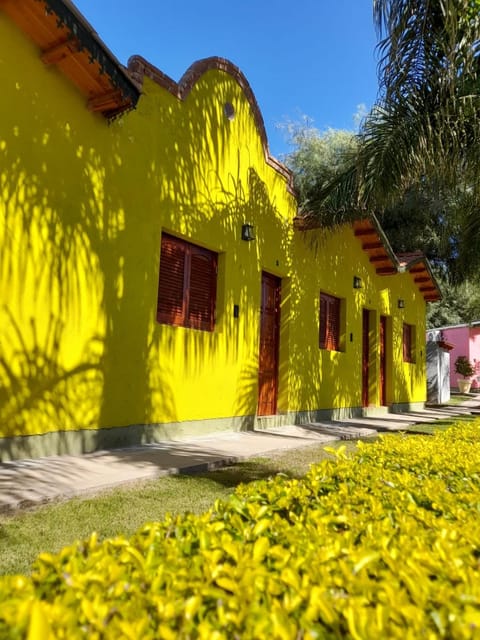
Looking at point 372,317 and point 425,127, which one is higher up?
point 425,127

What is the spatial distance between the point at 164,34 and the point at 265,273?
5.78 meters

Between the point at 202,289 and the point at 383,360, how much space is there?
8.90 metres

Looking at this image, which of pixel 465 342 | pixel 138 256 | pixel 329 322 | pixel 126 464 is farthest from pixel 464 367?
pixel 126 464

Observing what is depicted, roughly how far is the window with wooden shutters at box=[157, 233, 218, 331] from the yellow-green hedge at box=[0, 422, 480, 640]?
535cm

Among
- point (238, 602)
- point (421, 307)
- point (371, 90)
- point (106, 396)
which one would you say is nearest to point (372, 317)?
point (421, 307)

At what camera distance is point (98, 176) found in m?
5.91

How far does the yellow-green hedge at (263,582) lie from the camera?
1.03 meters

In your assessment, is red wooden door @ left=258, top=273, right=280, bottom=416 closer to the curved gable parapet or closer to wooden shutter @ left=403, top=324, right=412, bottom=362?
the curved gable parapet

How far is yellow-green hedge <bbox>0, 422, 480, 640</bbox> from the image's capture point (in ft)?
3.38

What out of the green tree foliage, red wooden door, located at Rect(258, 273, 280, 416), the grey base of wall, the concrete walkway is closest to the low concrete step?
the concrete walkway

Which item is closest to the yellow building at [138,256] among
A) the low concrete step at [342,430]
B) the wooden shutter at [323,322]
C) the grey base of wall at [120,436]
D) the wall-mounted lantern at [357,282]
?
the grey base of wall at [120,436]

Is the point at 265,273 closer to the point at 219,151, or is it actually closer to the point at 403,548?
the point at 219,151

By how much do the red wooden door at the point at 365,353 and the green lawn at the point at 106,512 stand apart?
8.93 m

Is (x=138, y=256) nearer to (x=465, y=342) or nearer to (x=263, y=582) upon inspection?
(x=263, y=582)
